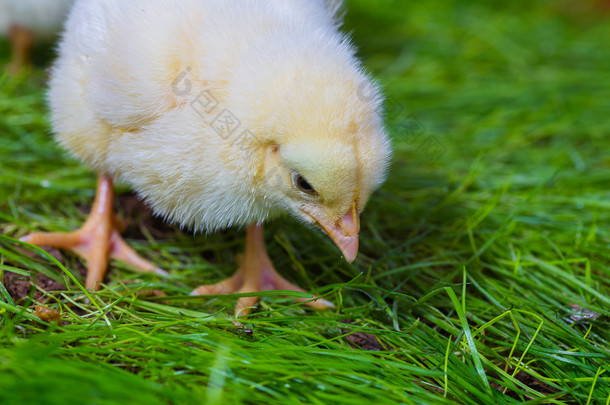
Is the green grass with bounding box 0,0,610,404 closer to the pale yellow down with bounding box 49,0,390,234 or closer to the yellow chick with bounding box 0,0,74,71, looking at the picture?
the yellow chick with bounding box 0,0,74,71

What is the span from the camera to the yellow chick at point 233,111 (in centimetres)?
140

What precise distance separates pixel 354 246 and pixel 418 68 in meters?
2.68

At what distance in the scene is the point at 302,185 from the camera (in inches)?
57.9

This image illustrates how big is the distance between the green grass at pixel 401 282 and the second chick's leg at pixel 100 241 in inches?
2.2

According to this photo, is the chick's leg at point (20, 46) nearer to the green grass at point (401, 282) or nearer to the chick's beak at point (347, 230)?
the green grass at point (401, 282)

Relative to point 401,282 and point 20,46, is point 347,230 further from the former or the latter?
point 20,46

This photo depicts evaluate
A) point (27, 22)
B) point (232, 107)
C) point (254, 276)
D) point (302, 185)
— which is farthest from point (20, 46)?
point (302, 185)

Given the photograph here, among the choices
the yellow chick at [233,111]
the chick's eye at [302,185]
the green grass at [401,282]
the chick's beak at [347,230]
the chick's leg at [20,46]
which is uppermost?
the chick's leg at [20,46]

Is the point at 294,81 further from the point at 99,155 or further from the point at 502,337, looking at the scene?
the point at 502,337

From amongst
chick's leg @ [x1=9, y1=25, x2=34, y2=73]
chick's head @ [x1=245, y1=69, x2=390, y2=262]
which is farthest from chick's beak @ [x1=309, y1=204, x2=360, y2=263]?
chick's leg @ [x1=9, y1=25, x2=34, y2=73]

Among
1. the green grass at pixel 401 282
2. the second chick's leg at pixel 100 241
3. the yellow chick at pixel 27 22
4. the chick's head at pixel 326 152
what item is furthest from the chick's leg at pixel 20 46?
the chick's head at pixel 326 152

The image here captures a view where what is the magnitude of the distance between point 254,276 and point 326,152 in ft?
2.57

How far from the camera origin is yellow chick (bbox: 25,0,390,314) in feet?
4.60

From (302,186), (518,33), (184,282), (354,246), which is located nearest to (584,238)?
(354,246)
